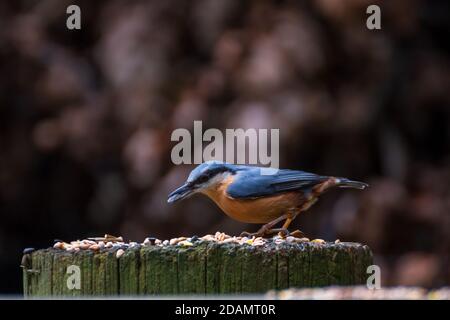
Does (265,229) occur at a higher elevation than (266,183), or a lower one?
lower

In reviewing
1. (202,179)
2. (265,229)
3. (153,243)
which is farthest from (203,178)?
(153,243)

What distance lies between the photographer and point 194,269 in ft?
10.8

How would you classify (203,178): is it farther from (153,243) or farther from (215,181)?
(153,243)

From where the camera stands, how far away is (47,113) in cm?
894

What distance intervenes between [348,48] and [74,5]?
2.37 meters

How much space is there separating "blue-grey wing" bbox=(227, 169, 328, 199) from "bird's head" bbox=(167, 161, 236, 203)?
0.07m

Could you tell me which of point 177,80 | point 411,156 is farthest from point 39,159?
point 411,156

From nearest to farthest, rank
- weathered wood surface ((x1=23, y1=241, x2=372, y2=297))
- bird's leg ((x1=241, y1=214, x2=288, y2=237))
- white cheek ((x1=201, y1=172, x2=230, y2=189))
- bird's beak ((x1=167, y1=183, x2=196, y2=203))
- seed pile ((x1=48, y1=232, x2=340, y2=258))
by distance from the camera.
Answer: weathered wood surface ((x1=23, y1=241, x2=372, y2=297))
seed pile ((x1=48, y1=232, x2=340, y2=258))
bird's leg ((x1=241, y1=214, x2=288, y2=237))
bird's beak ((x1=167, y1=183, x2=196, y2=203))
white cheek ((x1=201, y1=172, x2=230, y2=189))

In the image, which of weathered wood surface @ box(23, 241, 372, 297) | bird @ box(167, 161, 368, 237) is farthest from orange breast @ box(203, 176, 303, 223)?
weathered wood surface @ box(23, 241, 372, 297)

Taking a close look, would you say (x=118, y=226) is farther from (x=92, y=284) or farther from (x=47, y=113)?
(x=92, y=284)

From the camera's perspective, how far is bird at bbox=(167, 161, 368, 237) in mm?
4121

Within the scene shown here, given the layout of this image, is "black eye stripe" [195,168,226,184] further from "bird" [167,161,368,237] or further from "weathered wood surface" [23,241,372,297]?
"weathered wood surface" [23,241,372,297]

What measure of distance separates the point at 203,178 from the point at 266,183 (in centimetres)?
26

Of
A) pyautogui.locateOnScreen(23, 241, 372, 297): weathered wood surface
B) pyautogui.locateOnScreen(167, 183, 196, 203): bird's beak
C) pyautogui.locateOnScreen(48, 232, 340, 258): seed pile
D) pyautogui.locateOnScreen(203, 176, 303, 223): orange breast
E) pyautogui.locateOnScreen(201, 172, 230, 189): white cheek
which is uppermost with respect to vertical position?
pyautogui.locateOnScreen(201, 172, 230, 189): white cheek
